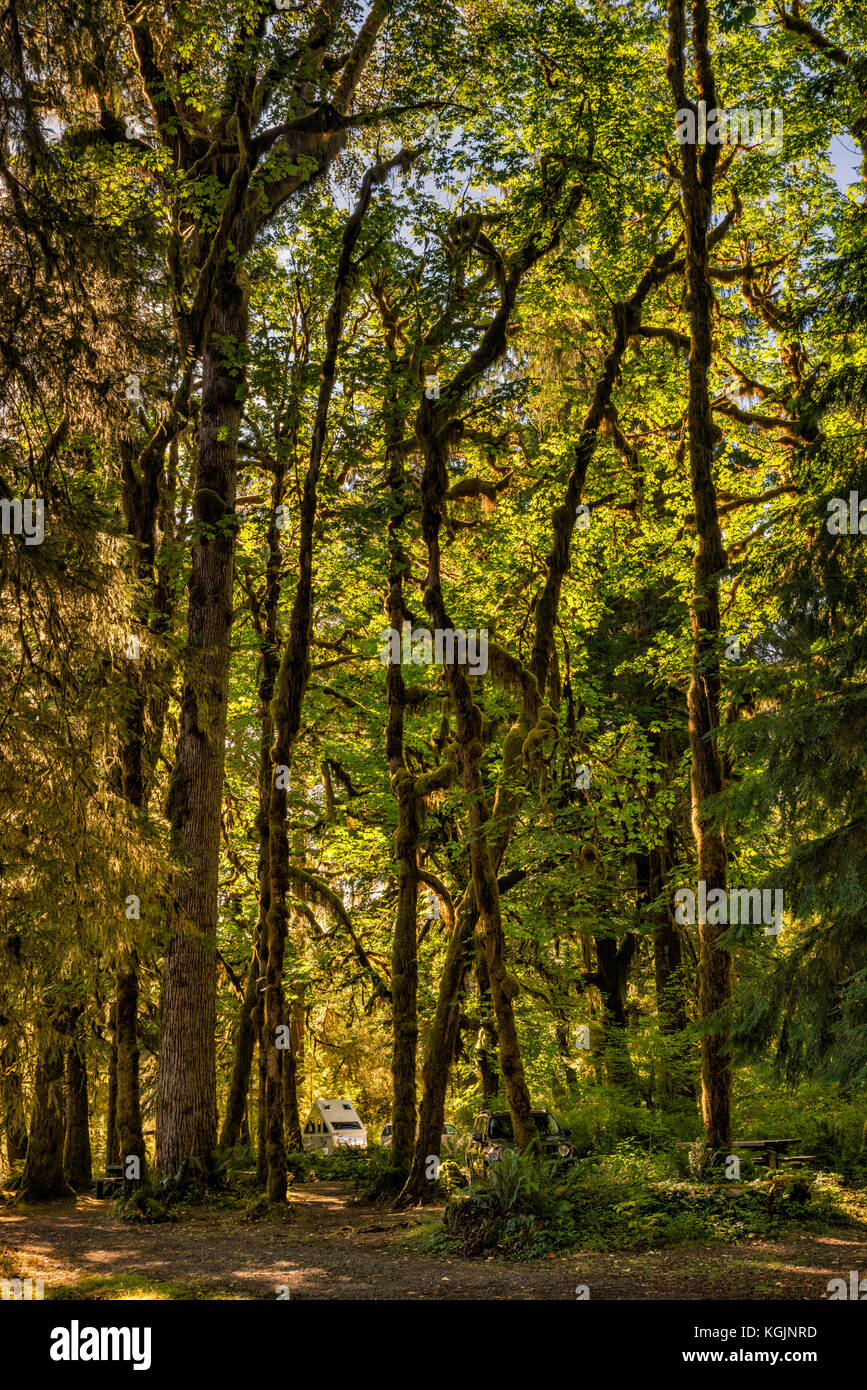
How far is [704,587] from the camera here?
11.9 meters

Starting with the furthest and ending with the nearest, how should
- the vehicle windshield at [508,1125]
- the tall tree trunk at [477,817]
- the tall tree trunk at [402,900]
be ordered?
the vehicle windshield at [508,1125] → the tall tree trunk at [402,900] → the tall tree trunk at [477,817]

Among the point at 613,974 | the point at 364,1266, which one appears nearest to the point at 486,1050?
the point at 613,974

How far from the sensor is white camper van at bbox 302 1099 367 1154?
2783 centimetres

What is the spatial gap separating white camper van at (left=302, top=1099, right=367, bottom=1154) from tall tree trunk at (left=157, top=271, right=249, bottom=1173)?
48.5 ft

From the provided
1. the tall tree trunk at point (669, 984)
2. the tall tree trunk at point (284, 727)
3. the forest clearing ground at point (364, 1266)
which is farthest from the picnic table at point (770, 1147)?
the tall tree trunk at point (284, 727)

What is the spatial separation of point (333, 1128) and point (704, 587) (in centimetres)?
2172

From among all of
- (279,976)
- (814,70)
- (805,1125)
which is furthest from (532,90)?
(805,1125)

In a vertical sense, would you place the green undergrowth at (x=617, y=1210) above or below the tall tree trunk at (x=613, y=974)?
below

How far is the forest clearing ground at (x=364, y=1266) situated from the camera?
7.77 metres

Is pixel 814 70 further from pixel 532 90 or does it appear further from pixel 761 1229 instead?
pixel 761 1229

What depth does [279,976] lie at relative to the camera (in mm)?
13008

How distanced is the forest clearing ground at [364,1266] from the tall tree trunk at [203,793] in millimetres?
1809

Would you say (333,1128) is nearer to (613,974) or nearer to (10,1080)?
(613,974)

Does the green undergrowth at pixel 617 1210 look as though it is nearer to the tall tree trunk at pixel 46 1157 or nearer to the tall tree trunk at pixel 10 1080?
the tall tree trunk at pixel 10 1080
